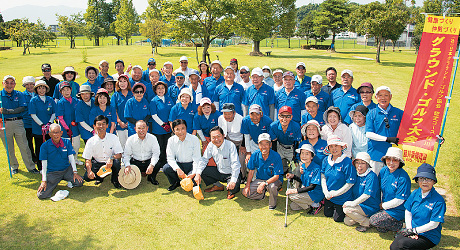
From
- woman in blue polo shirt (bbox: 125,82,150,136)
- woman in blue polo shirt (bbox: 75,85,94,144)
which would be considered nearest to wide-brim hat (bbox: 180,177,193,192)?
woman in blue polo shirt (bbox: 125,82,150,136)

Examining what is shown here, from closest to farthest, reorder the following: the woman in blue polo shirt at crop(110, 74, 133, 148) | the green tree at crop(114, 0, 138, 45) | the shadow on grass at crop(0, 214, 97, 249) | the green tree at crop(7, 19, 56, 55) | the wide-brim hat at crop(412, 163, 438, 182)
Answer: the wide-brim hat at crop(412, 163, 438, 182) → the shadow on grass at crop(0, 214, 97, 249) → the woman in blue polo shirt at crop(110, 74, 133, 148) → the green tree at crop(7, 19, 56, 55) → the green tree at crop(114, 0, 138, 45)

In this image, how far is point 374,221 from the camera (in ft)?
17.0

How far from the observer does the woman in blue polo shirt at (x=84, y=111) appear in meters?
7.43

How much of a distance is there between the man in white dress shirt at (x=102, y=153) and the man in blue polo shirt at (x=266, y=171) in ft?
9.82

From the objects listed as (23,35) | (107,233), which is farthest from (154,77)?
(23,35)

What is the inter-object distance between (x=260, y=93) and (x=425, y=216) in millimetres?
4381

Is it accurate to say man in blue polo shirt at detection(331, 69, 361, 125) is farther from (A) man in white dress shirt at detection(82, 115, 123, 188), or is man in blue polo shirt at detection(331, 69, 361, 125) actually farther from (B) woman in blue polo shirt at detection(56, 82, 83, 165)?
(B) woman in blue polo shirt at detection(56, 82, 83, 165)

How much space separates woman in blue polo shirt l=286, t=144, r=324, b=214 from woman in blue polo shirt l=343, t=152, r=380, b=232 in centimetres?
60

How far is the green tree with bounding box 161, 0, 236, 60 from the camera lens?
16938 mm

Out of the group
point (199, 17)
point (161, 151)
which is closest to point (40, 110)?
point (161, 151)

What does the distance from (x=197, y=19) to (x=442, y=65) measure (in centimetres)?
1465

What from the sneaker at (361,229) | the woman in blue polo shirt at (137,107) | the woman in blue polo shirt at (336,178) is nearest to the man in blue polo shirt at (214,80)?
the woman in blue polo shirt at (137,107)

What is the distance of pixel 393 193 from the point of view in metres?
5.09

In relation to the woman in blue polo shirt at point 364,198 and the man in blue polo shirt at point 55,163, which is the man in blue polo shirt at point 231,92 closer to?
the woman in blue polo shirt at point 364,198
